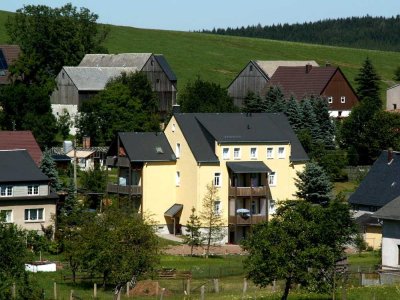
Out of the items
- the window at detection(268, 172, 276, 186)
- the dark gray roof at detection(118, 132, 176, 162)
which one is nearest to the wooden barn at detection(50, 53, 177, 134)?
the dark gray roof at detection(118, 132, 176, 162)

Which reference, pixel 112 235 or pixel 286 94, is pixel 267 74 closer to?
pixel 286 94

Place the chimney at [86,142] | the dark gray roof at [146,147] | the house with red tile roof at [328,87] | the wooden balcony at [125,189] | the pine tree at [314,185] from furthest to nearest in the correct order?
the house with red tile roof at [328,87] < the chimney at [86,142] < the wooden balcony at [125,189] < the dark gray roof at [146,147] < the pine tree at [314,185]

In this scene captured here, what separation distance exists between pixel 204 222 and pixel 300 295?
1110 inches

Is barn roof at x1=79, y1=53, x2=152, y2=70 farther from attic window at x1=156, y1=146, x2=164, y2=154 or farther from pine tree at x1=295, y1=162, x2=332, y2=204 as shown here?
pine tree at x1=295, y1=162, x2=332, y2=204

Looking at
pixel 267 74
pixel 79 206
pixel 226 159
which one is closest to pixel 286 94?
pixel 267 74

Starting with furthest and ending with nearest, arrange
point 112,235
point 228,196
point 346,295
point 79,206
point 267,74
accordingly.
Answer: point 267,74 < point 228,196 < point 79,206 < point 112,235 < point 346,295

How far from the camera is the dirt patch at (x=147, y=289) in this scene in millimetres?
61006

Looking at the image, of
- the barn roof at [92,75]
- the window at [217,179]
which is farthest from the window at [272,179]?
the barn roof at [92,75]

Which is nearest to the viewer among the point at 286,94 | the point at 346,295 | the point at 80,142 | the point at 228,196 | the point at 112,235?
the point at 346,295

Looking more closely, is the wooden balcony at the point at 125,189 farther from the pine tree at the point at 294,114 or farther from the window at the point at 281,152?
the pine tree at the point at 294,114

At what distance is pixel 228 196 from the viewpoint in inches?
3428

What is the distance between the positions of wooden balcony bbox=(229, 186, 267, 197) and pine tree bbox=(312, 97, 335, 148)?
26.7 metres

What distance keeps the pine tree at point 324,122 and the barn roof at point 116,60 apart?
24.8 m

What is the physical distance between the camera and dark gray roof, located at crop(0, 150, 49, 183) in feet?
262
